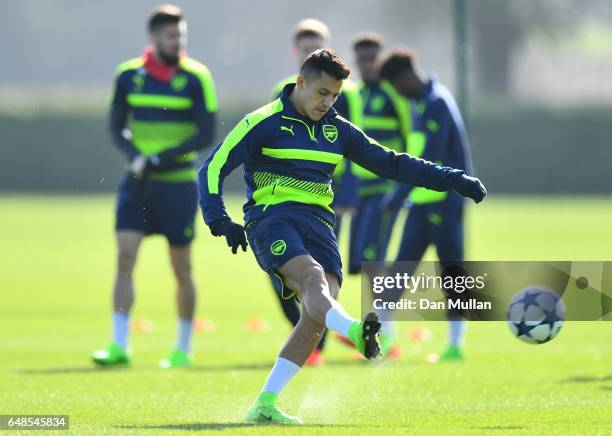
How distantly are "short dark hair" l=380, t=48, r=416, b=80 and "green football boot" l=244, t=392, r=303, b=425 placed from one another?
15.9ft

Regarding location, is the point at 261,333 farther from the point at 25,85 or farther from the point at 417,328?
the point at 25,85

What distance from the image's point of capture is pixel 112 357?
38.9 ft

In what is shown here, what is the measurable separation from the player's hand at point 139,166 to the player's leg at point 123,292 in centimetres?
46

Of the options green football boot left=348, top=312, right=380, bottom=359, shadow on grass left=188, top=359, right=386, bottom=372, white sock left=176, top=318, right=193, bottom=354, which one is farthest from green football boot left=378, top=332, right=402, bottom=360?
green football boot left=348, top=312, right=380, bottom=359

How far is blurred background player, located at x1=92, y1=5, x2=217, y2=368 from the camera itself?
12078 mm

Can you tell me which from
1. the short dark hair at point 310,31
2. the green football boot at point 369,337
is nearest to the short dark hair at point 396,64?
the short dark hair at point 310,31

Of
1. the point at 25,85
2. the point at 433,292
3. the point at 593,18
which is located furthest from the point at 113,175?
the point at 433,292

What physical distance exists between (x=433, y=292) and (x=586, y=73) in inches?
2601

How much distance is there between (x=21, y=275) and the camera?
72.7ft

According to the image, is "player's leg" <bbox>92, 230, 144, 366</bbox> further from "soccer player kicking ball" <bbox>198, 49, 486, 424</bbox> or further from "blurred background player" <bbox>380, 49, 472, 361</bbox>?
"soccer player kicking ball" <bbox>198, 49, 486, 424</bbox>

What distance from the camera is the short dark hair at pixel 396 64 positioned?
12.6m

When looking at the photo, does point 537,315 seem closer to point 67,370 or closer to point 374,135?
point 67,370

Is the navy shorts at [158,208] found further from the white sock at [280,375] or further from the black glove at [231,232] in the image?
the black glove at [231,232]

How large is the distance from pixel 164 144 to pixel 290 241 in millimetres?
4183
